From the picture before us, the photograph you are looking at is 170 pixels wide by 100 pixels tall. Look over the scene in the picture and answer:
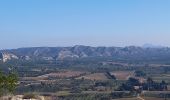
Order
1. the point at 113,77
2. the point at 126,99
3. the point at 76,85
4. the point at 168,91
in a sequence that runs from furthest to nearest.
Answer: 1. the point at 113,77
2. the point at 76,85
3. the point at 168,91
4. the point at 126,99

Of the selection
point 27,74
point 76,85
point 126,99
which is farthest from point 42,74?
point 126,99

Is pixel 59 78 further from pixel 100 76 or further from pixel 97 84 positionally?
pixel 97 84

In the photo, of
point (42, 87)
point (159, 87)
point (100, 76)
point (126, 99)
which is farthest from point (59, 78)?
point (126, 99)

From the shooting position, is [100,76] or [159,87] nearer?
[159,87]

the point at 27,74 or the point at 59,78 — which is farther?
the point at 27,74

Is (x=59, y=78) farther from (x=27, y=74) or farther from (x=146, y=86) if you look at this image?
(x=146, y=86)

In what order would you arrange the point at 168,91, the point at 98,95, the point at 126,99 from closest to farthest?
the point at 126,99, the point at 98,95, the point at 168,91

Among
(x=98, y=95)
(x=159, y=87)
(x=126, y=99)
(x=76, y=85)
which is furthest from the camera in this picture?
(x=76, y=85)

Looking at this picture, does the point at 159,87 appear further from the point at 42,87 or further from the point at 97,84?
the point at 42,87

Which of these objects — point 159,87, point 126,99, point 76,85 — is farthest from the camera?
point 76,85
